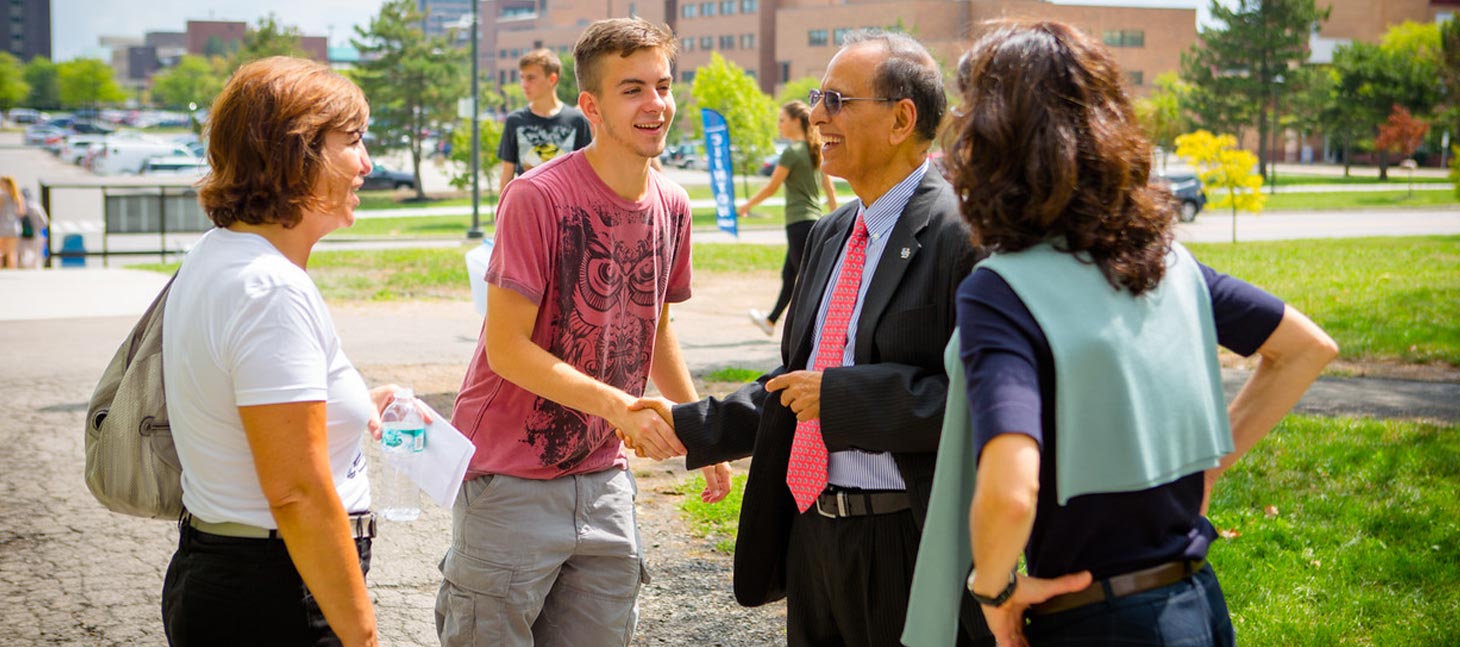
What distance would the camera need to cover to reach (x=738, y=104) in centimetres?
3953

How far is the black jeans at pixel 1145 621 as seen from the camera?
6.94 ft

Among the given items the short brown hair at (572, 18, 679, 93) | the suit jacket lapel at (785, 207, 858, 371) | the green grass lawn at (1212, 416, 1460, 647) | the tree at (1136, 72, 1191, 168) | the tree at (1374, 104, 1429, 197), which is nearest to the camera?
the suit jacket lapel at (785, 207, 858, 371)

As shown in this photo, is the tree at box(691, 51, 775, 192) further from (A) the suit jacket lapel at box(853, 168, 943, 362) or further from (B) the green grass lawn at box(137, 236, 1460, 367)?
(A) the suit jacket lapel at box(853, 168, 943, 362)

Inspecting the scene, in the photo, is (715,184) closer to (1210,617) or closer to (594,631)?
(594,631)

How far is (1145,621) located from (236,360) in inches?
65.3

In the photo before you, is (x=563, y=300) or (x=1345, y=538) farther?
(x=1345, y=538)

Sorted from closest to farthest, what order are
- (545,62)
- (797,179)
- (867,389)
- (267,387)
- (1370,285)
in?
1. (267,387)
2. (867,389)
3. (545,62)
4. (797,179)
5. (1370,285)

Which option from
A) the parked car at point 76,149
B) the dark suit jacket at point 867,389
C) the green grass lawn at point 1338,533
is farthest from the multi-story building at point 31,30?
the dark suit jacket at point 867,389

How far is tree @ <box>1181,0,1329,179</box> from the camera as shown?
69.2m

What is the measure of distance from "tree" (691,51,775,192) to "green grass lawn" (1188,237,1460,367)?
17840 millimetres

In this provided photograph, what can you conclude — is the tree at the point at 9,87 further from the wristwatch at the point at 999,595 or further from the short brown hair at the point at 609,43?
the wristwatch at the point at 999,595

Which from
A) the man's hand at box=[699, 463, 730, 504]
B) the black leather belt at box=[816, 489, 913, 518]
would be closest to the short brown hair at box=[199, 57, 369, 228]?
the black leather belt at box=[816, 489, 913, 518]

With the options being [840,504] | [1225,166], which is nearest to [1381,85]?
[1225,166]

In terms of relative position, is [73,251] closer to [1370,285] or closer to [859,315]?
[1370,285]
